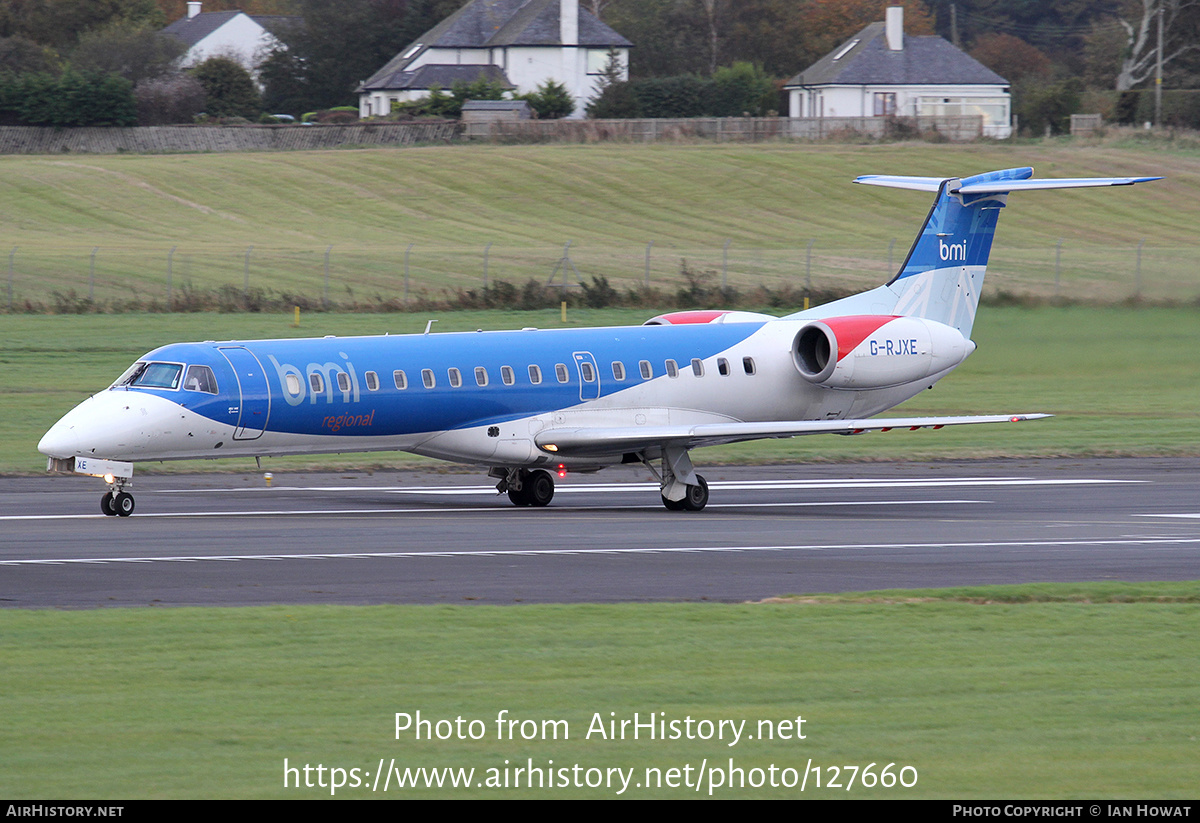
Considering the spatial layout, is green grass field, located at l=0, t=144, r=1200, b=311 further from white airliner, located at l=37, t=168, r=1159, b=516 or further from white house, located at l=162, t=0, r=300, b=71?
white house, located at l=162, t=0, r=300, b=71

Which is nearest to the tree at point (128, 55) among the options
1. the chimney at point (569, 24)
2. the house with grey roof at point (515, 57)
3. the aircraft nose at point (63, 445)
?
the house with grey roof at point (515, 57)

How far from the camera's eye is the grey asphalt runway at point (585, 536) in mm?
18734

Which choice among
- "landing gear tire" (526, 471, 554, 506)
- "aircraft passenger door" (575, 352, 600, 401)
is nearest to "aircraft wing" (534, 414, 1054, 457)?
"aircraft passenger door" (575, 352, 600, 401)

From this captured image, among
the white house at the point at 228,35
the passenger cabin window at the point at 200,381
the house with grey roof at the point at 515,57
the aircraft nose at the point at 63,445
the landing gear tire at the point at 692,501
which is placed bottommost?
the landing gear tire at the point at 692,501

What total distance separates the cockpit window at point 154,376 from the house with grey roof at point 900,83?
101 metres

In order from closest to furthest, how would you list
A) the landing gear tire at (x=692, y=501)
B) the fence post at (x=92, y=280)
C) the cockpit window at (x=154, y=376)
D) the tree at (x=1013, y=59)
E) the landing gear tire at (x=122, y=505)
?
the cockpit window at (x=154, y=376)
the landing gear tire at (x=122, y=505)
the landing gear tire at (x=692, y=501)
the fence post at (x=92, y=280)
the tree at (x=1013, y=59)

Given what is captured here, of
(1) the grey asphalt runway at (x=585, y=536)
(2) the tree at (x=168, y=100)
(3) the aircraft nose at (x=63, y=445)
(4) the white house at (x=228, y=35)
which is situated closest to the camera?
(1) the grey asphalt runway at (x=585, y=536)

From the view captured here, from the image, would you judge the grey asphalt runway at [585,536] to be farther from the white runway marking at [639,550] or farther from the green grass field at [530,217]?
the green grass field at [530,217]

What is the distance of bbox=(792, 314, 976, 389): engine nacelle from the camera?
29.6 meters

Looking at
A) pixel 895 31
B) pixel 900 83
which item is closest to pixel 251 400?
pixel 900 83

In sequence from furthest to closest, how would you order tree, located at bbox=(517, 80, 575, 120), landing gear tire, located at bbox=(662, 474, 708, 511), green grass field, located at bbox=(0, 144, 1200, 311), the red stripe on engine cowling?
tree, located at bbox=(517, 80, 575, 120), green grass field, located at bbox=(0, 144, 1200, 311), the red stripe on engine cowling, landing gear tire, located at bbox=(662, 474, 708, 511)

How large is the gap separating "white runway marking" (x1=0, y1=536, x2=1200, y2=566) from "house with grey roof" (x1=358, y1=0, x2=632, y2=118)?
329ft

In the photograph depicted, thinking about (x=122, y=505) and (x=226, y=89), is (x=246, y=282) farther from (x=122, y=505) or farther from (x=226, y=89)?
(x=226, y=89)

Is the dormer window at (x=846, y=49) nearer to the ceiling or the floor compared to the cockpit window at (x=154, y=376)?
nearer to the ceiling
